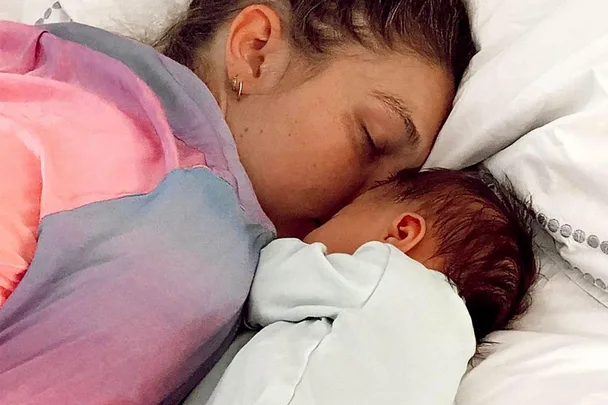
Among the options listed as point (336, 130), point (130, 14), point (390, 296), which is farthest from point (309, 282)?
point (130, 14)

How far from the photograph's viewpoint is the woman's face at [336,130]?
1004 mm

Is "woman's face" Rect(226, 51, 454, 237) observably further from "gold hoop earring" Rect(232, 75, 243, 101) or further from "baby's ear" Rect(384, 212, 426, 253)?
"baby's ear" Rect(384, 212, 426, 253)

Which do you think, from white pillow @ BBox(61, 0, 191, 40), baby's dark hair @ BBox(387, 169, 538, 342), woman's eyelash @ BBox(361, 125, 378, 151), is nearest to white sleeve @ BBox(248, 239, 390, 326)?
baby's dark hair @ BBox(387, 169, 538, 342)

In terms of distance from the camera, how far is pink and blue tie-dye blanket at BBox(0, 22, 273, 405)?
2.31ft

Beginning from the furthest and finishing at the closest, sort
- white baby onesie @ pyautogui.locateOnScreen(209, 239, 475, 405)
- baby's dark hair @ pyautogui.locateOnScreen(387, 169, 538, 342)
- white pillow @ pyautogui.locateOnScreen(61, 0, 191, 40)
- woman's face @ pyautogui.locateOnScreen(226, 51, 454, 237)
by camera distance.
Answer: white pillow @ pyautogui.locateOnScreen(61, 0, 191, 40)
woman's face @ pyautogui.locateOnScreen(226, 51, 454, 237)
baby's dark hair @ pyautogui.locateOnScreen(387, 169, 538, 342)
white baby onesie @ pyautogui.locateOnScreen(209, 239, 475, 405)

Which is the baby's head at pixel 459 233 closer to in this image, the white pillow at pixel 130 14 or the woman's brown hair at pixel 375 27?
the woman's brown hair at pixel 375 27

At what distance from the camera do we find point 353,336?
27.9 inches

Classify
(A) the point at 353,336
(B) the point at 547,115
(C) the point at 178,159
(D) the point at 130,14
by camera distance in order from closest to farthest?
(A) the point at 353,336
(C) the point at 178,159
(B) the point at 547,115
(D) the point at 130,14

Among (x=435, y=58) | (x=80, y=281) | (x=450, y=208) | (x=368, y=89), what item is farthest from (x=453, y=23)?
(x=80, y=281)

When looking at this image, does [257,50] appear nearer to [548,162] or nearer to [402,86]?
[402,86]

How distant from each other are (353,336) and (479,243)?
0.21 metres

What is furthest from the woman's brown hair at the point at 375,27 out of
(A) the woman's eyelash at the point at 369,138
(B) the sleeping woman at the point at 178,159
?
(A) the woman's eyelash at the point at 369,138

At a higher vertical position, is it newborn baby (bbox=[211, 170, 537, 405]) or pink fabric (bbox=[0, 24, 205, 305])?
pink fabric (bbox=[0, 24, 205, 305])

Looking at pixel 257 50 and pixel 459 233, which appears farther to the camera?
pixel 257 50
